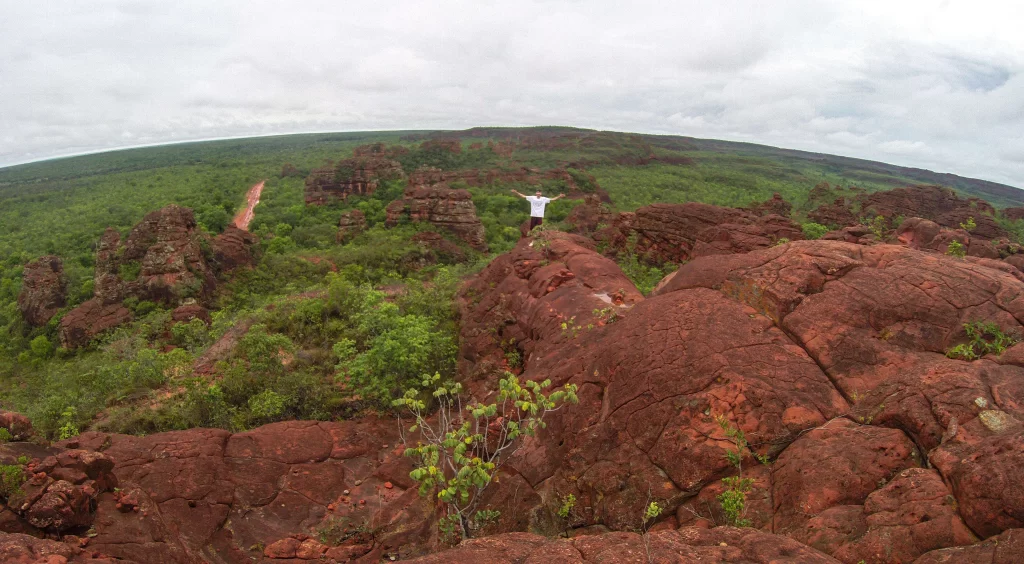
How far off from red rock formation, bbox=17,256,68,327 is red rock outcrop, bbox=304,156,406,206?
22964 millimetres

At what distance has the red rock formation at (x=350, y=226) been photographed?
35938 millimetres

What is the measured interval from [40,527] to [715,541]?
23.3 feet

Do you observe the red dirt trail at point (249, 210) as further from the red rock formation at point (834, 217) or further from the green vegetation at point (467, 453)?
the red rock formation at point (834, 217)

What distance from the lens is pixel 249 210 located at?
160 feet

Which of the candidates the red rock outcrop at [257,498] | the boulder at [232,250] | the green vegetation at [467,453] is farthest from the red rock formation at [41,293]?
the green vegetation at [467,453]

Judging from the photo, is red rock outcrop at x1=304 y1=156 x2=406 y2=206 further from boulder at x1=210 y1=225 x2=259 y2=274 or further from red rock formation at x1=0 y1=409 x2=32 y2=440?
red rock formation at x1=0 y1=409 x2=32 y2=440

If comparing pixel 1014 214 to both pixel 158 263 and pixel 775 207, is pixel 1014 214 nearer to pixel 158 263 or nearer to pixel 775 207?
pixel 775 207

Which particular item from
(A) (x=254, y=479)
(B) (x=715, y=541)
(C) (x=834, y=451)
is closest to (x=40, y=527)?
(A) (x=254, y=479)

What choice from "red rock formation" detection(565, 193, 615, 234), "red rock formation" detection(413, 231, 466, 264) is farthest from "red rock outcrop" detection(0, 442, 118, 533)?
"red rock formation" detection(413, 231, 466, 264)

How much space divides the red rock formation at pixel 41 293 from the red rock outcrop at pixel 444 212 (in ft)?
61.3

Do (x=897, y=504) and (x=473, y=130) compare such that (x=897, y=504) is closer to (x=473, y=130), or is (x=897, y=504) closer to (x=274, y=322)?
(x=274, y=322)

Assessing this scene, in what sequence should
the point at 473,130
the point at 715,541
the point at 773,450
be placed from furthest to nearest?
1. the point at 473,130
2. the point at 773,450
3. the point at 715,541

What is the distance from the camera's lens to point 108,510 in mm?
6273

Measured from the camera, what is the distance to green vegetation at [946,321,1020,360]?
555 cm
